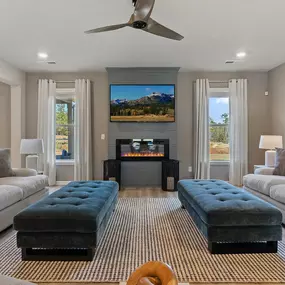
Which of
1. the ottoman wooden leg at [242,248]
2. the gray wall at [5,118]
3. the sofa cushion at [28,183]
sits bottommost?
the ottoman wooden leg at [242,248]

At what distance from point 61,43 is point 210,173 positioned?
4465 mm

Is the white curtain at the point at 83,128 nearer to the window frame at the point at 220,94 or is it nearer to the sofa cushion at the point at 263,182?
the window frame at the point at 220,94

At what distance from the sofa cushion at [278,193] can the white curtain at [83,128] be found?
13.6ft

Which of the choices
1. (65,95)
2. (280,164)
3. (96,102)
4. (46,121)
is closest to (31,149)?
(46,121)

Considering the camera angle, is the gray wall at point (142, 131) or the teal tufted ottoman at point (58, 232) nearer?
the teal tufted ottoman at point (58, 232)

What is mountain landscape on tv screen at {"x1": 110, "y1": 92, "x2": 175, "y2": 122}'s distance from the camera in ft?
20.4

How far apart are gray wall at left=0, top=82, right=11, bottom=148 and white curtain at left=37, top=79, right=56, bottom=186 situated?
29.9 inches

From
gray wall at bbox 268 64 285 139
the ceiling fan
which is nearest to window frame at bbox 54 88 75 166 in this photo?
the ceiling fan

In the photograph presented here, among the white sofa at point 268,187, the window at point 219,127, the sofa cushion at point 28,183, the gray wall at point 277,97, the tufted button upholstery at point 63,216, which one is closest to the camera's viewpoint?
the tufted button upholstery at point 63,216

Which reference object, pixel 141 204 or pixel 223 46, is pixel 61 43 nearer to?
pixel 223 46

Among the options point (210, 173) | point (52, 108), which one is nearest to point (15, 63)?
point (52, 108)

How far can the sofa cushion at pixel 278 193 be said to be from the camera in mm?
3388

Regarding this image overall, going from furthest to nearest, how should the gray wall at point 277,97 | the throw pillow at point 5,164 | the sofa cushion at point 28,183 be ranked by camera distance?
the gray wall at point 277,97 < the throw pillow at point 5,164 < the sofa cushion at point 28,183

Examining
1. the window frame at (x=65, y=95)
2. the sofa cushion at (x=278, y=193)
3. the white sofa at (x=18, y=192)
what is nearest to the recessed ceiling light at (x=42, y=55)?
the window frame at (x=65, y=95)
